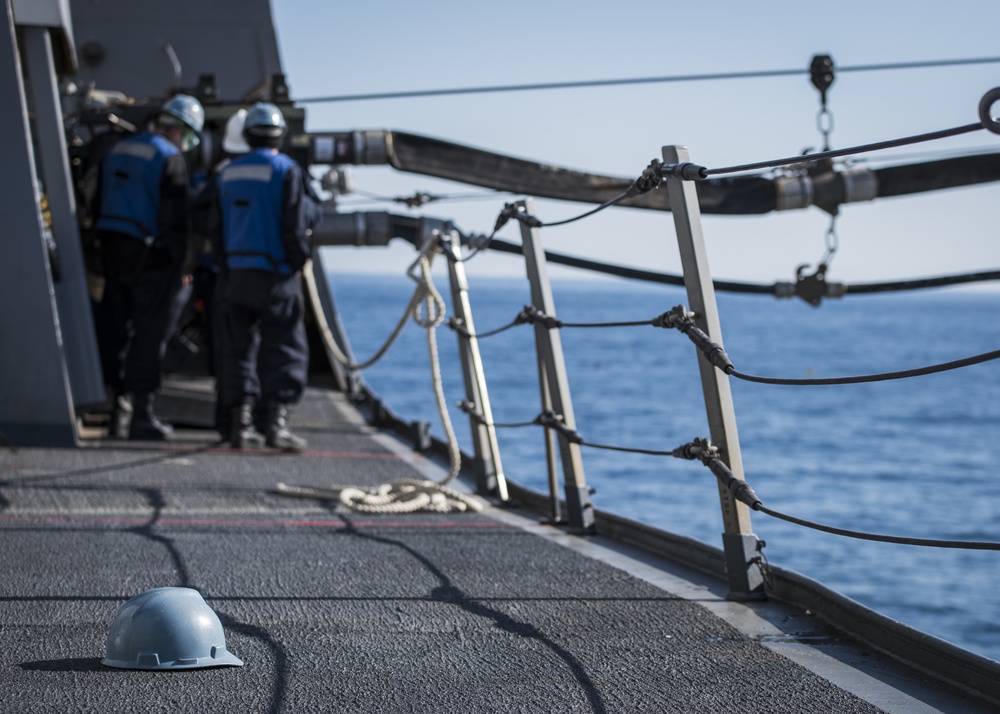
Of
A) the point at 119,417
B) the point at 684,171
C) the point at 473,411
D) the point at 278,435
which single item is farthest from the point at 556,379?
the point at 119,417

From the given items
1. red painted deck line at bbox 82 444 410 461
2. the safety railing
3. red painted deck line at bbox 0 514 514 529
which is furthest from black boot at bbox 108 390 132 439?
red painted deck line at bbox 0 514 514 529

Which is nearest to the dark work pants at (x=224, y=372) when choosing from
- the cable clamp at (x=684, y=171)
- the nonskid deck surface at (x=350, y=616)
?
the nonskid deck surface at (x=350, y=616)

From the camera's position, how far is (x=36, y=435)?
6246 mm

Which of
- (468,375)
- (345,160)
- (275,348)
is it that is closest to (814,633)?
(468,375)

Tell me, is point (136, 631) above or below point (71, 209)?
below

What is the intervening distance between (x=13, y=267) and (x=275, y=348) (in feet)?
4.49

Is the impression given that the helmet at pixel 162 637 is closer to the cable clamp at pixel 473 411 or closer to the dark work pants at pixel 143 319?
the cable clamp at pixel 473 411

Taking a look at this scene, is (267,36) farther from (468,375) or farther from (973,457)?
(973,457)

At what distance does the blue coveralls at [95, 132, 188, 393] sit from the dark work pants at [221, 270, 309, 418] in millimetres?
557

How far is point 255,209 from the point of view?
21.0 ft

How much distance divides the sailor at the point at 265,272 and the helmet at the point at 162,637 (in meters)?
4.06

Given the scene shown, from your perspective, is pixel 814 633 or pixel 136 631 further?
pixel 814 633

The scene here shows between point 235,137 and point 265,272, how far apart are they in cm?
129

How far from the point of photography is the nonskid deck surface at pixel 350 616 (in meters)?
2.34
